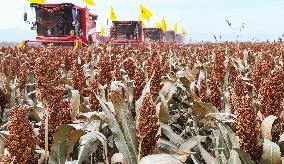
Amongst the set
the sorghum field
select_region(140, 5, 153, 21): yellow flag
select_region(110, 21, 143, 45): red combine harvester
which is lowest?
the sorghum field

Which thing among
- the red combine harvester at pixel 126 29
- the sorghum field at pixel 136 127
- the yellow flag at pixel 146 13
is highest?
the yellow flag at pixel 146 13

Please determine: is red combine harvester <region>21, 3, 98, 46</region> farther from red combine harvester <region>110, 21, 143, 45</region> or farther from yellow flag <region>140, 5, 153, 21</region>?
red combine harvester <region>110, 21, 143, 45</region>

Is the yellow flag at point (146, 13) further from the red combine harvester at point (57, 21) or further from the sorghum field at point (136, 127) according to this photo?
the sorghum field at point (136, 127)

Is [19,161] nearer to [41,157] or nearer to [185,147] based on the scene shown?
[41,157]

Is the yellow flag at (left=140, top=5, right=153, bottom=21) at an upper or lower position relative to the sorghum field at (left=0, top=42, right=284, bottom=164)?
upper

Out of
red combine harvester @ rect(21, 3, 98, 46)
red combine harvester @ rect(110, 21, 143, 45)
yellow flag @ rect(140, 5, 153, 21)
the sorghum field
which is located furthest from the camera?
red combine harvester @ rect(110, 21, 143, 45)

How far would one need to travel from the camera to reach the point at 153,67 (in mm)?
2832

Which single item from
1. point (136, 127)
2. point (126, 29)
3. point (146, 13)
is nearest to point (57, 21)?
point (146, 13)

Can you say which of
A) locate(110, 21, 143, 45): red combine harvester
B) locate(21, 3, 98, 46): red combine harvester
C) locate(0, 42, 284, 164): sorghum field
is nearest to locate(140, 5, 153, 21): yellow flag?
locate(21, 3, 98, 46): red combine harvester

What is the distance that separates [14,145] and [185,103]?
2.26m

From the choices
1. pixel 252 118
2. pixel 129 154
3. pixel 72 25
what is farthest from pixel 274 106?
pixel 72 25

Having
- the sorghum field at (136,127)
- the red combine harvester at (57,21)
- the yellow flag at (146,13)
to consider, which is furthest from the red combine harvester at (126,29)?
the sorghum field at (136,127)

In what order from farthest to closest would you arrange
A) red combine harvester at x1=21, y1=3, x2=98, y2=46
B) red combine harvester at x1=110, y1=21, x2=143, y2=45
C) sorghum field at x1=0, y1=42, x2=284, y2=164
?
red combine harvester at x1=110, y1=21, x2=143, y2=45 < red combine harvester at x1=21, y1=3, x2=98, y2=46 < sorghum field at x1=0, y1=42, x2=284, y2=164

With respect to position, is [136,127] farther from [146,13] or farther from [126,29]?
[126,29]
